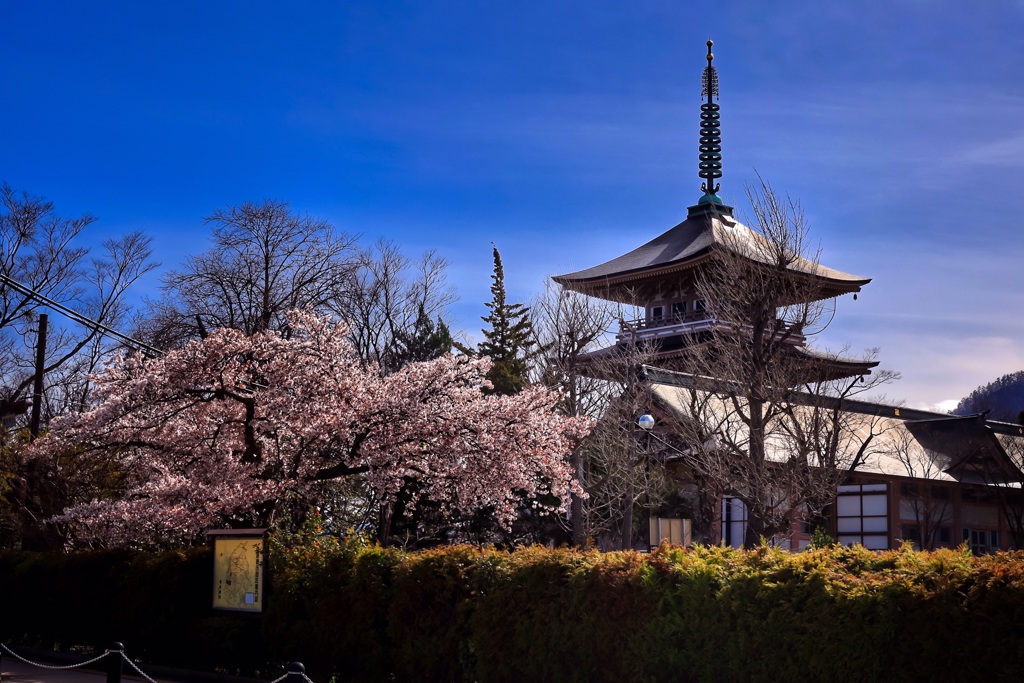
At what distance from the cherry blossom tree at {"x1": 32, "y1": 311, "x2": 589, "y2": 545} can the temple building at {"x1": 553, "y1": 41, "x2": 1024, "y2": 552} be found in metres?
5.94

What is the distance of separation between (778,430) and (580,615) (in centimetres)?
1800

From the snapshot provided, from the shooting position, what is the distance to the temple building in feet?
81.8

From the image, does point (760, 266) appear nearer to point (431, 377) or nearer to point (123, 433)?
point (431, 377)

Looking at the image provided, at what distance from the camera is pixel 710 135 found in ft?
195

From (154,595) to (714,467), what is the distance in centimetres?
1542

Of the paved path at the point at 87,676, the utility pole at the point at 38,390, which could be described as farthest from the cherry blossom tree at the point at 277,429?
the utility pole at the point at 38,390

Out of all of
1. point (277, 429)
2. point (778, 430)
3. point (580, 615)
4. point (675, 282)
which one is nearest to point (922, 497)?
point (778, 430)

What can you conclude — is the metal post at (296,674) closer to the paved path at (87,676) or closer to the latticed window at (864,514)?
the paved path at (87,676)

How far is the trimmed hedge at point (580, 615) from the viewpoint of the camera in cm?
808

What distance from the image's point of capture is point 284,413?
16.0 metres

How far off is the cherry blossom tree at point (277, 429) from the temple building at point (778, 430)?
5.94m

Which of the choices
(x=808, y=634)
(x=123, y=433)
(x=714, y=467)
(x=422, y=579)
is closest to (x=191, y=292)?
(x=714, y=467)

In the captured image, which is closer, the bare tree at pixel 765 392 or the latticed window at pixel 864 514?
the bare tree at pixel 765 392

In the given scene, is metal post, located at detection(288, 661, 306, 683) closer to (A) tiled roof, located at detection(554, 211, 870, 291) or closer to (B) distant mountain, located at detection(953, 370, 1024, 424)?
(A) tiled roof, located at detection(554, 211, 870, 291)
